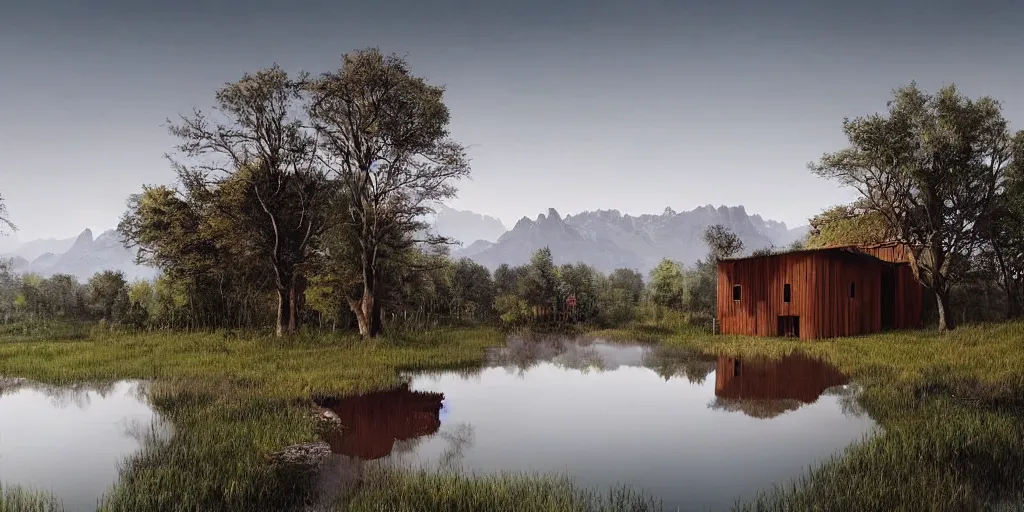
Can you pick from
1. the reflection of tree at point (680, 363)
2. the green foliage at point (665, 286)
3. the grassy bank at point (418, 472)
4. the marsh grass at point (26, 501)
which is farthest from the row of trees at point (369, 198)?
the green foliage at point (665, 286)

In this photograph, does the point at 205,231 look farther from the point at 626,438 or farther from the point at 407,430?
the point at 626,438

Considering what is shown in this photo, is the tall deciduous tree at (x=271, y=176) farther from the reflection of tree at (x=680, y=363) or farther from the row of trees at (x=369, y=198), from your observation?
the reflection of tree at (x=680, y=363)

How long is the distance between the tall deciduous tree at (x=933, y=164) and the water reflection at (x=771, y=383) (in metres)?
12.3

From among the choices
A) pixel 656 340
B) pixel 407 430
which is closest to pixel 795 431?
pixel 407 430

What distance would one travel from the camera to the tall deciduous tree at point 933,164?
26.7 m

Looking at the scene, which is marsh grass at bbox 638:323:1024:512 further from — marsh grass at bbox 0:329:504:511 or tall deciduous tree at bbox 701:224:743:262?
tall deciduous tree at bbox 701:224:743:262

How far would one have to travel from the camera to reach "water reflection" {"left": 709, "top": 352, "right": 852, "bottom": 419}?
13578mm

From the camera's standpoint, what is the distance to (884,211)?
29047mm

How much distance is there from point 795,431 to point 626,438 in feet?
12.3

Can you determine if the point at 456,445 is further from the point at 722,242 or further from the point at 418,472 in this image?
the point at 722,242

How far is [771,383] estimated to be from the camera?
54.6 ft

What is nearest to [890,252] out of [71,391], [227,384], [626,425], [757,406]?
[757,406]

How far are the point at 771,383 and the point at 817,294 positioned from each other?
52.6 feet

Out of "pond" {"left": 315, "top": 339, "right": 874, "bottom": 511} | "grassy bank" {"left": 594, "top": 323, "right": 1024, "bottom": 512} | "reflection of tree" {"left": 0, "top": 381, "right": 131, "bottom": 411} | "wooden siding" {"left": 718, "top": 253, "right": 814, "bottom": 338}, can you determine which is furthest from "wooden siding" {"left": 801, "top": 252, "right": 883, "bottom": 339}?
"reflection of tree" {"left": 0, "top": 381, "right": 131, "bottom": 411}
